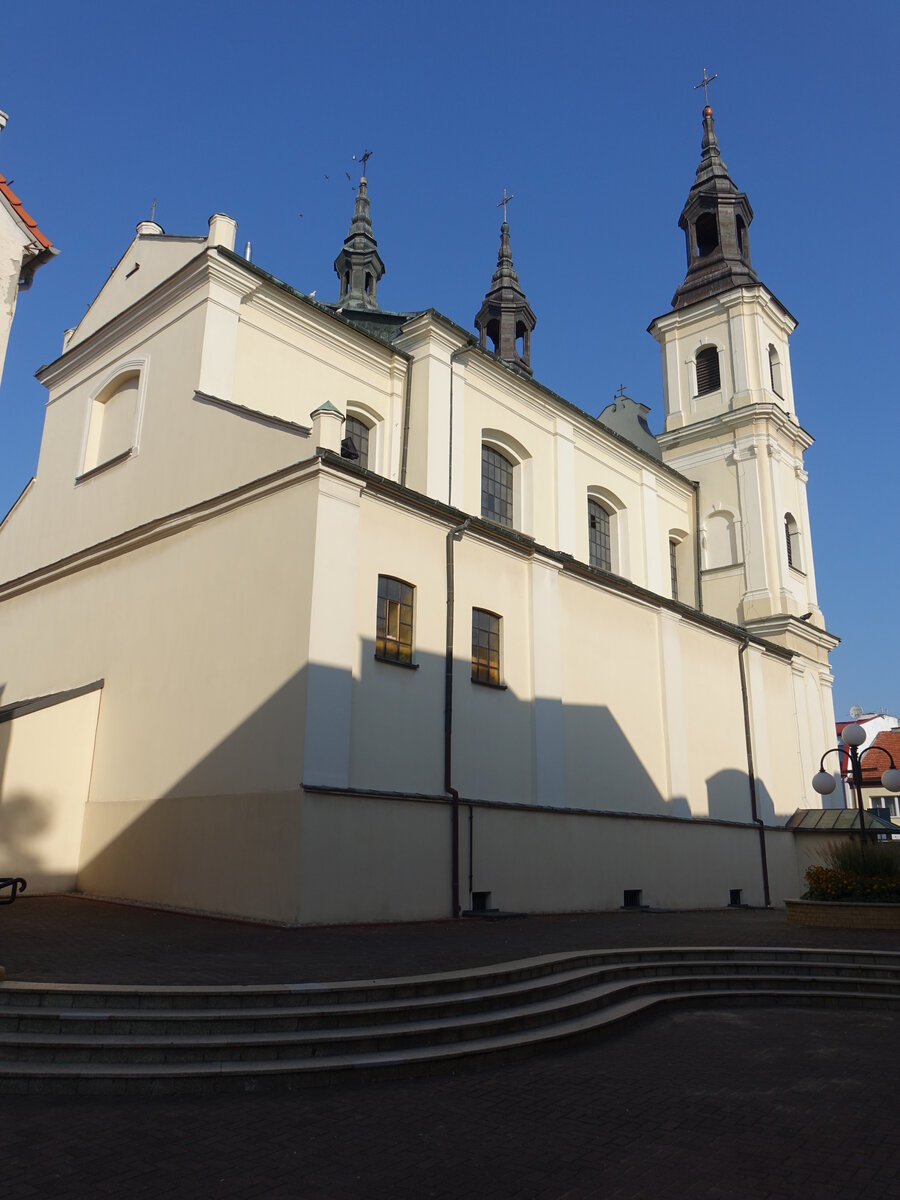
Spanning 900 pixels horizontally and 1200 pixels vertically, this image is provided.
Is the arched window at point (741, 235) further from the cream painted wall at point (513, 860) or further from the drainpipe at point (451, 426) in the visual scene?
the cream painted wall at point (513, 860)

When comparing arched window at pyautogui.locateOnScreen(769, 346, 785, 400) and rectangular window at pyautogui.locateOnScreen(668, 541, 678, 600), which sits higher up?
arched window at pyautogui.locateOnScreen(769, 346, 785, 400)

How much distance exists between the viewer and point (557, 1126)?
5.13 m

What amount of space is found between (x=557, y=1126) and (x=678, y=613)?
628 inches

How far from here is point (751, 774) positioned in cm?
2153

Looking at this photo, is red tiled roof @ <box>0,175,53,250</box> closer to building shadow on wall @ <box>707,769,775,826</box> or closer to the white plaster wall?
the white plaster wall

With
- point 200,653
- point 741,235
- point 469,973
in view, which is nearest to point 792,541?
point 741,235

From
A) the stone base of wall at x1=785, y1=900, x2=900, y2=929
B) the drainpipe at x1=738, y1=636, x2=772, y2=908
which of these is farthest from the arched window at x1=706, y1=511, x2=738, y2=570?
the stone base of wall at x1=785, y1=900, x2=900, y2=929

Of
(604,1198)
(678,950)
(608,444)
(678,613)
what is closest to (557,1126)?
(604,1198)

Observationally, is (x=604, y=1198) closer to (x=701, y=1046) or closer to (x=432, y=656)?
(x=701, y=1046)

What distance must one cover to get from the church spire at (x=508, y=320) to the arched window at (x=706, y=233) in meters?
6.12

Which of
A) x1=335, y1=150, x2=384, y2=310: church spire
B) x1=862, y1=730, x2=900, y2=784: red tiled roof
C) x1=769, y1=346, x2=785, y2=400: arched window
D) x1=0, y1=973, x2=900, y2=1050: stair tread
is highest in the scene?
x1=335, y1=150, x2=384, y2=310: church spire

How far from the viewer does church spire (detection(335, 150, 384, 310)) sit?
28.8 meters

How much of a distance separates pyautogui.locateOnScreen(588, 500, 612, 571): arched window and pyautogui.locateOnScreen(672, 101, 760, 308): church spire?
10258 millimetres

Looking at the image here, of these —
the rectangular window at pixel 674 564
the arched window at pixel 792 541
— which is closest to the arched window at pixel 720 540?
the rectangular window at pixel 674 564
